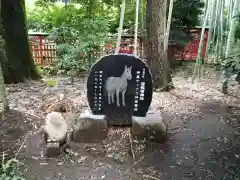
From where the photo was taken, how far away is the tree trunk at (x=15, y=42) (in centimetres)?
673

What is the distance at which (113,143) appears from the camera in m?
4.12

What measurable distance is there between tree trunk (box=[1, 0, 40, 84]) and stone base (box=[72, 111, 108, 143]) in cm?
333

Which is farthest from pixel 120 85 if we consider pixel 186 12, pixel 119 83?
pixel 186 12

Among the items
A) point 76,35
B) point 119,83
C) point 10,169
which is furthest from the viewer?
A: point 76,35

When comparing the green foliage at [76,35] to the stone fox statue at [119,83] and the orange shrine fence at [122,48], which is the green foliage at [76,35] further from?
the stone fox statue at [119,83]

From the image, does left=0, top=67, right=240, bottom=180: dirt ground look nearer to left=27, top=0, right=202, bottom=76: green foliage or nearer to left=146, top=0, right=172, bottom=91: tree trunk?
left=146, top=0, right=172, bottom=91: tree trunk

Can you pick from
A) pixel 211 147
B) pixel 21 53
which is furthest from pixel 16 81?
pixel 211 147

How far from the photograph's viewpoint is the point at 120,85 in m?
4.29

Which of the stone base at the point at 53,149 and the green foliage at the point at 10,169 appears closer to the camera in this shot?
A: the green foliage at the point at 10,169

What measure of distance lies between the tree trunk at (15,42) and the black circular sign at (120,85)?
326cm

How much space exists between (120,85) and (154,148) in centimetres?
102

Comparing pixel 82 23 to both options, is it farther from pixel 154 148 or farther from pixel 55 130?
pixel 154 148

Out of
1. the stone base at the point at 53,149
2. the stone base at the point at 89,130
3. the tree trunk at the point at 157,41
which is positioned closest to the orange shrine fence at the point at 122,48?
the tree trunk at the point at 157,41

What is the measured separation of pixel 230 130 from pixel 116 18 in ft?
21.1
